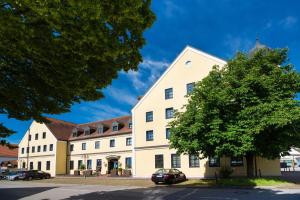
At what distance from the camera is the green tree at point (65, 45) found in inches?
222

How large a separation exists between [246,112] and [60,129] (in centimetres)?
3989

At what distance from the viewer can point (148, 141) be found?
112 ft

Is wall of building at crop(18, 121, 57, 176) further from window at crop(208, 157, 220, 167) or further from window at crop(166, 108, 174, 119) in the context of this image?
window at crop(208, 157, 220, 167)

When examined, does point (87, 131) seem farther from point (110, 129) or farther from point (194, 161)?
point (194, 161)

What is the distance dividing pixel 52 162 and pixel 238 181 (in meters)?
36.0

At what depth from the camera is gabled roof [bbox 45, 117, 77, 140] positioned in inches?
1949

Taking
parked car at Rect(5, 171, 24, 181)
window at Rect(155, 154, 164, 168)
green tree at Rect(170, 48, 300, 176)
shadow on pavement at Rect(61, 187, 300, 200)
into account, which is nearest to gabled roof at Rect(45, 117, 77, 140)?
parked car at Rect(5, 171, 24, 181)

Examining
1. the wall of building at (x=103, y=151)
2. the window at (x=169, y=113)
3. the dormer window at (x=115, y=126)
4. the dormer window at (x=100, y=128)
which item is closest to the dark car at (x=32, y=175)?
the wall of building at (x=103, y=151)

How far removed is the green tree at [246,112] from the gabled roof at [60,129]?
106 feet

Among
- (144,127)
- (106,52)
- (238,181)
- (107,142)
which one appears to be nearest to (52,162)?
(107,142)

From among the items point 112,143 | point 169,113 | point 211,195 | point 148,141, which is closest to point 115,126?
point 112,143

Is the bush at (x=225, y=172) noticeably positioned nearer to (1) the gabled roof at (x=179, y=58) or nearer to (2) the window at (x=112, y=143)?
(1) the gabled roof at (x=179, y=58)

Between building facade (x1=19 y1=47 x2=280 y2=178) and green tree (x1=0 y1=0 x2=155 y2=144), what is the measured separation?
17.0 metres

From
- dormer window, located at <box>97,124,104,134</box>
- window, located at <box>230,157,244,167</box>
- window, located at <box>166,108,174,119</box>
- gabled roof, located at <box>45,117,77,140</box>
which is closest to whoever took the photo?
window, located at <box>230,157,244,167</box>
